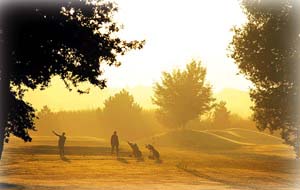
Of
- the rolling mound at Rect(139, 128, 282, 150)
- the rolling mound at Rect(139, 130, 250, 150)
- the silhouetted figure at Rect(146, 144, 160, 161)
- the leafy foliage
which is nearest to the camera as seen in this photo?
the silhouetted figure at Rect(146, 144, 160, 161)

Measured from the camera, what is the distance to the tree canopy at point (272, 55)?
31.4 metres

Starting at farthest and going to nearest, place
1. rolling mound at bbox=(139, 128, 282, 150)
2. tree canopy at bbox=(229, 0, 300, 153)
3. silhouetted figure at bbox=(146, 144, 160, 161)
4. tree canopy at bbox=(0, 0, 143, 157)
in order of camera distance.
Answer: rolling mound at bbox=(139, 128, 282, 150), silhouetted figure at bbox=(146, 144, 160, 161), tree canopy at bbox=(229, 0, 300, 153), tree canopy at bbox=(0, 0, 143, 157)

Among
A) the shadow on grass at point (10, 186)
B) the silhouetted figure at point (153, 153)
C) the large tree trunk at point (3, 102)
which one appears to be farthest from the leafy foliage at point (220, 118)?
the large tree trunk at point (3, 102)

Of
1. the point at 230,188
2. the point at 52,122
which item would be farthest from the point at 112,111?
the point at 230,188

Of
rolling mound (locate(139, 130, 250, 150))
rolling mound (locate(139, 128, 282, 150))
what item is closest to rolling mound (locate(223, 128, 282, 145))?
rolling mound (locate(139, 128, 282, 150))

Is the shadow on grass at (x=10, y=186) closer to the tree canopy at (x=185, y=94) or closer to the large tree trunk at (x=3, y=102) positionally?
the large tree trunk at (x=3, y=102)

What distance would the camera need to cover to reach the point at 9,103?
Result: 18.5m

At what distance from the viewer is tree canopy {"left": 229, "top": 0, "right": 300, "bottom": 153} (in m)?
31.4

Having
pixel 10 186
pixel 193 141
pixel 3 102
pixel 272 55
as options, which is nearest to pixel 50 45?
pixel 3 102

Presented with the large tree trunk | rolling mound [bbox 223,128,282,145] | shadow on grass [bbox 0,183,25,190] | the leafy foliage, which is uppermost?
the leafy foliage

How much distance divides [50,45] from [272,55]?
17950mm

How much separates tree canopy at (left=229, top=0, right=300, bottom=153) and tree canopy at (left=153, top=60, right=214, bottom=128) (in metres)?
42.7

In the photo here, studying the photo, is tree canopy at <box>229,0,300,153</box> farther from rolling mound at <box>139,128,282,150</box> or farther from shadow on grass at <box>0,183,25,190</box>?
rolling mound at <box>139,128,282,150</box>

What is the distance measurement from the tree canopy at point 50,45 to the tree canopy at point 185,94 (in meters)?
58.6
